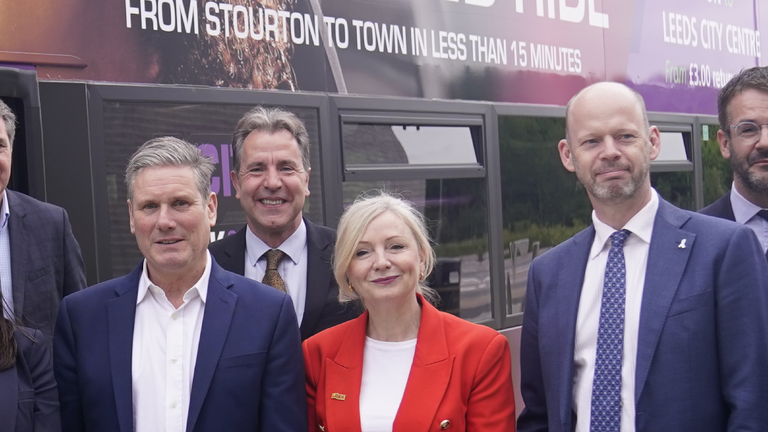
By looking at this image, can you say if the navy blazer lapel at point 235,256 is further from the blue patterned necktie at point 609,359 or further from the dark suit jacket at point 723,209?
the dark suit jacket at point 723,209

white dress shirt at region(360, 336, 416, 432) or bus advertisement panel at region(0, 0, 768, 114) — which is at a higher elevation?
bus advertisement panel at region(0, 0, 768, 114)

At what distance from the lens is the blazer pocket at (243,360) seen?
8.80ft

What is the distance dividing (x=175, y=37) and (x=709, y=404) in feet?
7.76

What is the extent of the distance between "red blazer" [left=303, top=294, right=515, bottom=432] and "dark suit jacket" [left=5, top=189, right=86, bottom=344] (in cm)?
96

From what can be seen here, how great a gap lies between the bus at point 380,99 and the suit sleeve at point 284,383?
3.13 ft

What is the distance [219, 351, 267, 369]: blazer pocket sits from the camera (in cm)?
268

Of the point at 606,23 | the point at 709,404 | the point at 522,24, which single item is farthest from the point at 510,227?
the point at 709,404

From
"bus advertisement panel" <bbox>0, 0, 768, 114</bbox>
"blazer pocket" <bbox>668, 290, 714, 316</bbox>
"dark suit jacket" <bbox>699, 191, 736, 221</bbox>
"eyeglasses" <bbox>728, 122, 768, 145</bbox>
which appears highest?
"bus advertisement panel" <bbox>0, 0, 768, 114</bbox>

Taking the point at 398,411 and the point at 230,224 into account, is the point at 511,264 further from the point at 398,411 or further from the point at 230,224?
the point at 398,411

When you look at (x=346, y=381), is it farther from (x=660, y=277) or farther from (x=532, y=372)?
(x=660, y=277)

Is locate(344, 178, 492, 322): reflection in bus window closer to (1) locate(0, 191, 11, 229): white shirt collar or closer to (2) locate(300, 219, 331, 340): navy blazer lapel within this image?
(2) locate(300, 219, 331, 340): navy blazer lapel

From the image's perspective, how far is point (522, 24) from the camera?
513 cm

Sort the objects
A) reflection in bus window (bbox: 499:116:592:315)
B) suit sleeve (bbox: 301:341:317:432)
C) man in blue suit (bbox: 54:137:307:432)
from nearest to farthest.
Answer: man in blue suit (bbox: 54:137:307:432)
suit sleeve (bbox: 301:341:317:432)
reflection in bus window (bbox: 499:116:592:315)

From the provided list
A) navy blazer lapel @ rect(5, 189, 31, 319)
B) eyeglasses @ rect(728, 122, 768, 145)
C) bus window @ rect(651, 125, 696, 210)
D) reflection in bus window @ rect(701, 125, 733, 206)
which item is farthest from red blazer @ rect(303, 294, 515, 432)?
reflection in bus window @ rect(701, 125, 733, 206)
